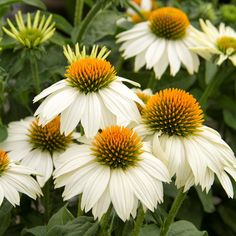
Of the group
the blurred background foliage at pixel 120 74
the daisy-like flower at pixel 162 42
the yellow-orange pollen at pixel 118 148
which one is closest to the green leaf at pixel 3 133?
the blurred background foliage at pixel 120 74

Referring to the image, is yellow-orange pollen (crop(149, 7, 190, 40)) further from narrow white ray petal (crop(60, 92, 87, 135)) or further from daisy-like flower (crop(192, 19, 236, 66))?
narrow white ray petal (crop(60, 92, 87, 135))

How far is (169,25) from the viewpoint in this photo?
115 centimetres

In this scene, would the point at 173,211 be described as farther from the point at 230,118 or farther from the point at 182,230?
the point at 230,118

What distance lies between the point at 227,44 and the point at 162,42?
129 millimetres

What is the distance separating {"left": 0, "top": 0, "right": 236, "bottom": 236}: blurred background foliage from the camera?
2.81ft

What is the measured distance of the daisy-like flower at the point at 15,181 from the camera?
76 cm

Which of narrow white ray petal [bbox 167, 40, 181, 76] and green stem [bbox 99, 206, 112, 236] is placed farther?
narrow white ray petal [bbox 167, 40, 181, 76]

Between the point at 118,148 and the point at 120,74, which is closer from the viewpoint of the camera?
the point at 118,148

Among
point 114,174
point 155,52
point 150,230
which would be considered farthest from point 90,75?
point 155,52

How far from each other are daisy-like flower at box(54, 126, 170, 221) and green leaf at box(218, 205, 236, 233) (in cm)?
61

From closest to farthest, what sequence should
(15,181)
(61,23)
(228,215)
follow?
1. (15,181)
2. (61,23)
3. (228,215)

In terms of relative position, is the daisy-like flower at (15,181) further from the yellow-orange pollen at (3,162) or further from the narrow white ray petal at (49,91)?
the narrow white ray petal at (49,91)

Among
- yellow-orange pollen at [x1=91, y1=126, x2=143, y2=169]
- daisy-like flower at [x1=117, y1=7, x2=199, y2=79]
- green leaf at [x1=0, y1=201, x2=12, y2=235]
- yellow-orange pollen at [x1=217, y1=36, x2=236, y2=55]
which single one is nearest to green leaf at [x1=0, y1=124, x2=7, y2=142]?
green leaf at [x1=0, y1=201, x2=12, y2=235]

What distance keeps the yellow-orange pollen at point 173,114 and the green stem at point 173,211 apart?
80 millimetres
